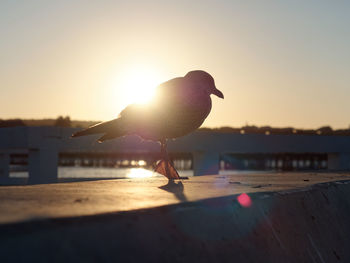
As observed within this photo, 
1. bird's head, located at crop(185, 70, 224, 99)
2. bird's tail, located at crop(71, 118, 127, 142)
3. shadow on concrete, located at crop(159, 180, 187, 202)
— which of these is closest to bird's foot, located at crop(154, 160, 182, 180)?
bird's tail, located at crop(71, 118, 127, 142)

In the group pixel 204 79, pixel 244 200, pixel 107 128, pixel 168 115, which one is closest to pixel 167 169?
pixel 168 115

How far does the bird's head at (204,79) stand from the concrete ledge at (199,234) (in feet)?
9.69

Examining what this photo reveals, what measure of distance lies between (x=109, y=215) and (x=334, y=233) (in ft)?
8.00

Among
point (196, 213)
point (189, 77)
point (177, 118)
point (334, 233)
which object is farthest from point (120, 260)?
point (189, 77)

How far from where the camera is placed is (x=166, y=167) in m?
6.45

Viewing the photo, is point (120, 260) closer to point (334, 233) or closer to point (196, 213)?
point (196, 213)

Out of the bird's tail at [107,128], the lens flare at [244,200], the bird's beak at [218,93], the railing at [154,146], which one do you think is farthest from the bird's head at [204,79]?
the railing at [154,146]

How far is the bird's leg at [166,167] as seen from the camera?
640 cm

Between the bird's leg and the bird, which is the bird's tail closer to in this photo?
the bird

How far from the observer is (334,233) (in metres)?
3.94

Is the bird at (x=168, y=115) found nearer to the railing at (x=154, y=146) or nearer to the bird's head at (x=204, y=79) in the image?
the bird's head at (x=204, y=79)

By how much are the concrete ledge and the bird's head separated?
2.95 meters

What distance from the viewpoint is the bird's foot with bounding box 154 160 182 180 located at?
6398 mm

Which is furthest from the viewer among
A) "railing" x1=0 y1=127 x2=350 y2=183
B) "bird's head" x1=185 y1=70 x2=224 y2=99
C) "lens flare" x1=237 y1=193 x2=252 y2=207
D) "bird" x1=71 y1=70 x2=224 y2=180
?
"railing" x1=0 y1=127 x2=350 y2=183
